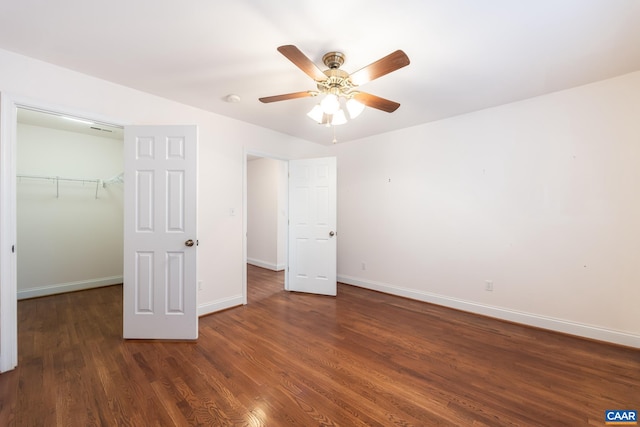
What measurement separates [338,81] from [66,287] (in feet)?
17.0

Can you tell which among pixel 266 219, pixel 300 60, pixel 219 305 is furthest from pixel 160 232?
pixel 266 219

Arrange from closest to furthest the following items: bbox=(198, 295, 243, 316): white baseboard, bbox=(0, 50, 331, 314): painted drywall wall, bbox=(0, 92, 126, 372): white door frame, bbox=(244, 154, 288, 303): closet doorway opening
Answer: bbox=(0, 92, 126, 372): white door frame → bbox=(0, 50, 331, 314): painted drywall wall → bbox=(198, 295, 243, 316): white baseboard → bbox=(244, 154, 288, 303): closet doorway opening

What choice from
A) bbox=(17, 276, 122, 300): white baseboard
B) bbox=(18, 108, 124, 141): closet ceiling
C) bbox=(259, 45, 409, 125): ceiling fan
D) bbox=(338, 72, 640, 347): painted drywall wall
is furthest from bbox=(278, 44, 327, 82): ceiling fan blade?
bbox=(17, 276, 122, 300): white baseboard

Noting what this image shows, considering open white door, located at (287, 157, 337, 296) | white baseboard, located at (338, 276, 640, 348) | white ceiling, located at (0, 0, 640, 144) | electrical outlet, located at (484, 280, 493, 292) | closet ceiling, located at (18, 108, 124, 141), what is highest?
closet ceiling, located at (18, 108, 124, 141)

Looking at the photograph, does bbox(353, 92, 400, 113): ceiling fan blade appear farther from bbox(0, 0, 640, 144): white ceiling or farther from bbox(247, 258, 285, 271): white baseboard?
bbox(247, 258, 285, 271): white baseboard

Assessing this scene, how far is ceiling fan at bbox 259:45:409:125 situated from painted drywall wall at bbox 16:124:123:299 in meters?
4.08

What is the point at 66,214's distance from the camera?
412 centimetres

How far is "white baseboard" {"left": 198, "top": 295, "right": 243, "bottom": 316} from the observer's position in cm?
315

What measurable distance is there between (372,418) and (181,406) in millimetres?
1247

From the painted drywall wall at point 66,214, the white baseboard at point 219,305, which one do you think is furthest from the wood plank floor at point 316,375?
the painted drywall wall at point 66,214

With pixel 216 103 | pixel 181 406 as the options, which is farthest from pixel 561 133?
pixel 181 406

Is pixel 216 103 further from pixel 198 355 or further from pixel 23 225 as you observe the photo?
pixel 23 225

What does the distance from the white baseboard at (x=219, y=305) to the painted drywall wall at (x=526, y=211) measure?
2.21 metres
